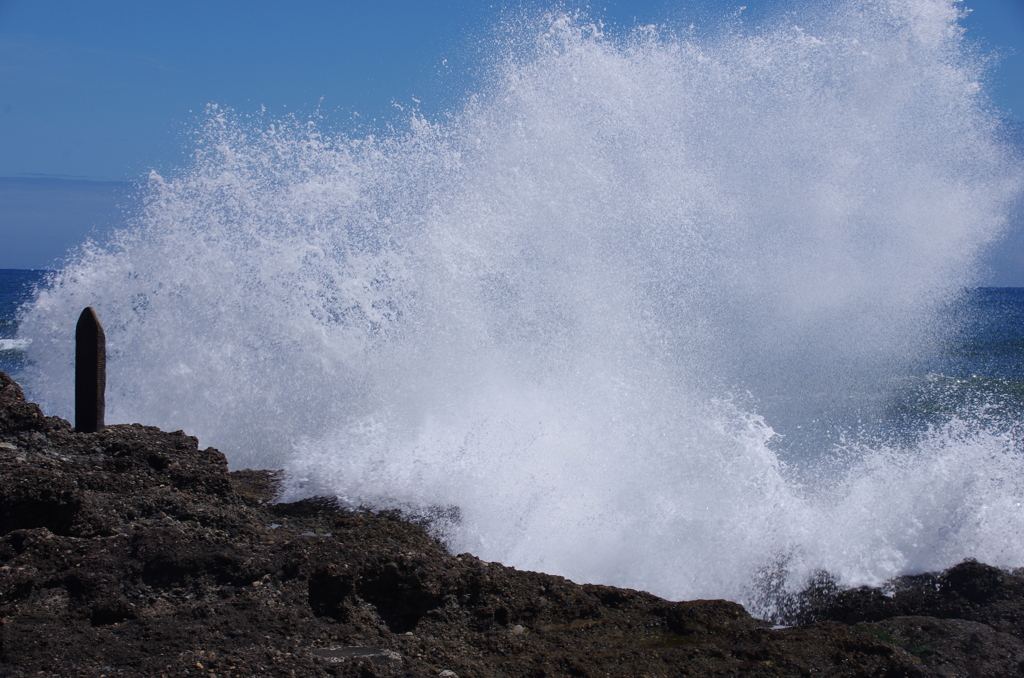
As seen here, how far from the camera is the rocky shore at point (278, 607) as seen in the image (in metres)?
2.67

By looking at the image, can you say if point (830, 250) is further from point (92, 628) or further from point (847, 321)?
point (92, 628)

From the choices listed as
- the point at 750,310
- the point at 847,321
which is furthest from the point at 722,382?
the point at 847,321

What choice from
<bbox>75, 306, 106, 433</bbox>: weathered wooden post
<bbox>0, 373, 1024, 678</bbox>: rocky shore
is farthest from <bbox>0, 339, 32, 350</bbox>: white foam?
<bbox>0, 373, 1024, 678</bbox>: rocky shore

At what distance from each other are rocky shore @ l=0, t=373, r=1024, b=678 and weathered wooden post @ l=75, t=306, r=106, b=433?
310 mm

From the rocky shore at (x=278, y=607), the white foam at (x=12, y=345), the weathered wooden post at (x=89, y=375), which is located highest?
the white foam at (x=12, y=345)

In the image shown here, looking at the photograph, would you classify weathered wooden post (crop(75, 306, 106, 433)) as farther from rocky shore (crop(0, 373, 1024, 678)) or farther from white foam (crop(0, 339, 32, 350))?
white foam (crop(0, 339, 32, 350))

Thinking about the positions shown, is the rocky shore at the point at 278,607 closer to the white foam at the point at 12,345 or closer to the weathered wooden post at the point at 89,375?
the weathered wooden post at the point at 89,375

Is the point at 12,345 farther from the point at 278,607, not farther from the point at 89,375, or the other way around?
the point at 278,607

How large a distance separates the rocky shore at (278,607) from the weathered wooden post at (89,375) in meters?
0.31

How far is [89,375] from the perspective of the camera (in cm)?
414

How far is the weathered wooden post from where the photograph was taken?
4.11 metres

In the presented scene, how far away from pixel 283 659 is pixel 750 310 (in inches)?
572

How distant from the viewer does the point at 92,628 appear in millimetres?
2674

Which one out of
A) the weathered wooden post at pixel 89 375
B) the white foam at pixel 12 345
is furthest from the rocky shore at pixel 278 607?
the white foam at pixel 12 345
